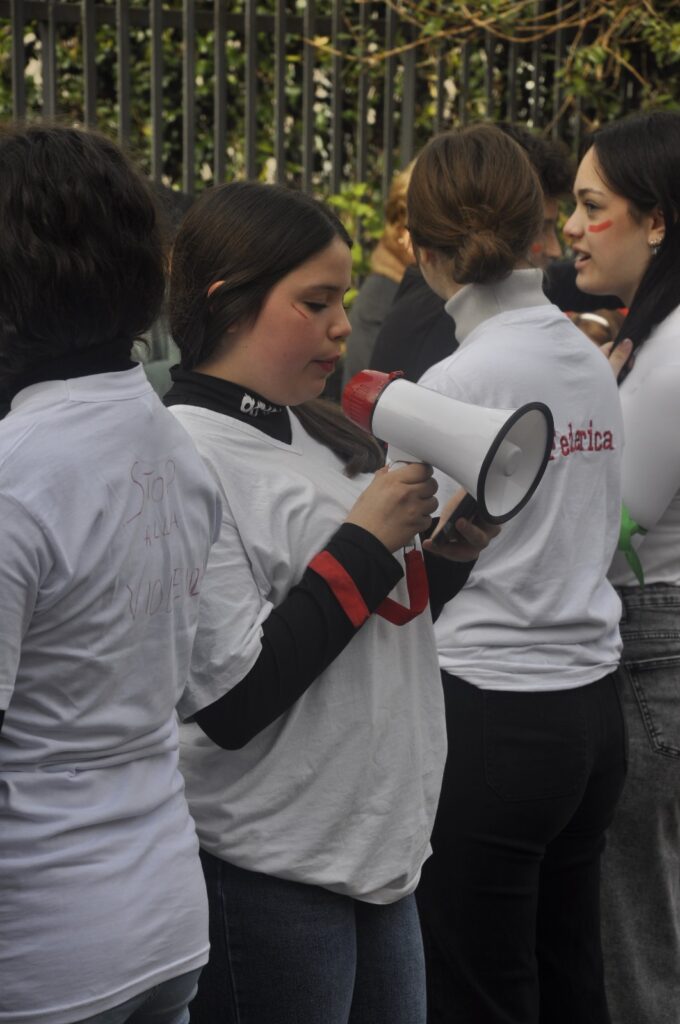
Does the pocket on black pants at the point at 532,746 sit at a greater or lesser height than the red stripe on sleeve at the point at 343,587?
lesser

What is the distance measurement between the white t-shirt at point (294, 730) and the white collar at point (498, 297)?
603 mm

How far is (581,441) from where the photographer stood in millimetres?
2367

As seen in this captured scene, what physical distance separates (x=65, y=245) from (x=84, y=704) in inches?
19.9

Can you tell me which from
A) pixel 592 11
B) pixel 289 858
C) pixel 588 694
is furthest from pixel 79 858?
pixel 592 11

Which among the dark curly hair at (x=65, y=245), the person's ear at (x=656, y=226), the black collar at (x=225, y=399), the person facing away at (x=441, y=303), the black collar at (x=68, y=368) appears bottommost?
the person facing away at (x=441, y=303)

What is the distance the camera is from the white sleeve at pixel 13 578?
4.48 ft

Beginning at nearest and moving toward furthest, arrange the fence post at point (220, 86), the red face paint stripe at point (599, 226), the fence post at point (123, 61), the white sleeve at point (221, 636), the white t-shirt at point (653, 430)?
the white sleeve at point (221, 636) < the white t-shirt at point (653, 430) < the red face paint stripe at point (599, 226) < the fence post at point (123, 61) < the fence post at point (220, 86)

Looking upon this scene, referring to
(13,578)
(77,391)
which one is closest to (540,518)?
(77,391)

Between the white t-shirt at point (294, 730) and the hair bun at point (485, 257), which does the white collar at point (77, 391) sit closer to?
the white t-shirt at point (294, 730)

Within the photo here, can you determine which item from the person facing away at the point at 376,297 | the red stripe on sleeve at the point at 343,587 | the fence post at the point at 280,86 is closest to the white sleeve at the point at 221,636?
the red stripe on sleeve at the point at 343,587

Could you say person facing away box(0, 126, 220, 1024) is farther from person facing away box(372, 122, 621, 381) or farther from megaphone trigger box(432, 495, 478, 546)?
person facing away box(372, 122, 621, 381)

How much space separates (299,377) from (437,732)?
0.59 metres

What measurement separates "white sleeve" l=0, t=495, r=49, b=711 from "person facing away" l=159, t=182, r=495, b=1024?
42 centimetres

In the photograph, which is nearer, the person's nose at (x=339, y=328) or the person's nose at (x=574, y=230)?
the person's nose at (x=339, y=328)
